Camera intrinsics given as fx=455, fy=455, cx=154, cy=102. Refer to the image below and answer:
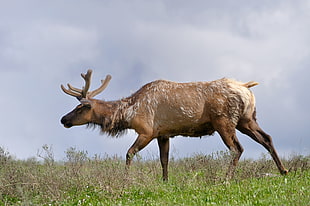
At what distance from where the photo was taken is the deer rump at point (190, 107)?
446 inches

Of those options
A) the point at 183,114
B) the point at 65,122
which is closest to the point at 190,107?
the point at 183,114

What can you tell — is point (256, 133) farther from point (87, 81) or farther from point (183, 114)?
point (87, 81)

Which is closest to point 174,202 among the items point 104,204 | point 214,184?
point 104,204

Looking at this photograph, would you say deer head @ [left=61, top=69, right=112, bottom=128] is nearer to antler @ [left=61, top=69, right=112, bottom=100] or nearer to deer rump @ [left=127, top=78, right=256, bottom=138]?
antler @ [left=61, top=69, right=112, bottom=100]

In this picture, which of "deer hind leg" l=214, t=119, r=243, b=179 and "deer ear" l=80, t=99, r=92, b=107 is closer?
"deer hind leg" l=214, t=119, r=243, b=179

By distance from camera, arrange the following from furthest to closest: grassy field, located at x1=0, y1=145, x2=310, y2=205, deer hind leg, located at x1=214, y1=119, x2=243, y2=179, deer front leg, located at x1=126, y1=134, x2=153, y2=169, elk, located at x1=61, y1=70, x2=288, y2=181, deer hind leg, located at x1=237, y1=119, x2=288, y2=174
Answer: deer hind leg, located at x1=237, y1=119, x2=288, y2=174 → elk, located at x1=61, y1=70, x2=288, y2=181 → deer hind leg, located at x1=214, y1=119, x2=243, y2=179 → deer front leg, located at x1=126, y1=134, x2=153, y2=169 → grassy field, located at x1=0, y1=145, x2=310, y2=205

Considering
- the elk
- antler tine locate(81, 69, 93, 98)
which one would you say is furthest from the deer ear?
antler tine locate(81, 69, 93, 98)

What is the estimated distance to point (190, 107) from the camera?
37.2 ft

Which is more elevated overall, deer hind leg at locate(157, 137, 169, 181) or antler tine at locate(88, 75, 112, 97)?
antler tine at locate(88, 75, 112, 97)

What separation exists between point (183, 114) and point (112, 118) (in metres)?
1.93

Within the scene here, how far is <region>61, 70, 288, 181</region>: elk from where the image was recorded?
37.0 feet

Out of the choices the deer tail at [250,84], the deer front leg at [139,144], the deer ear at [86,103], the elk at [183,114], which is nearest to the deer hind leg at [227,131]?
the elk at [183,114]

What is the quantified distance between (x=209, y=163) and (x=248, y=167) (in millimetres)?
1530

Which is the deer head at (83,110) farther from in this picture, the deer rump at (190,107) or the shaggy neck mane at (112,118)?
the deer rump at (190,107)
